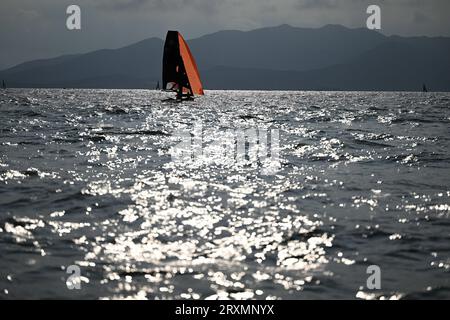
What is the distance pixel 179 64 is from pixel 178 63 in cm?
18

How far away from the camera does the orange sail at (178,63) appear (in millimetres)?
59969

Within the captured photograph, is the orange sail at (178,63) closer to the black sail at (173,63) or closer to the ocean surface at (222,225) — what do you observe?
the black sail at (173,63)

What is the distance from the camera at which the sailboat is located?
197 feet

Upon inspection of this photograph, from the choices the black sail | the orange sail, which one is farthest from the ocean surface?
the black sail

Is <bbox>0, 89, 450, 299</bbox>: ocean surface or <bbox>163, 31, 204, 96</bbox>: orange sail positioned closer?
<bbox>0, 89, 450, 299</bbox>: ocean surface

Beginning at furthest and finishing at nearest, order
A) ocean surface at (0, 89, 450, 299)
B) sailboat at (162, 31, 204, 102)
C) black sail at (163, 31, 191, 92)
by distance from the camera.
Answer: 1. black sail at (163, 31, 191, 92)
2. sailboat at (162, 31, 204, 102)
3. ocean surface at (0, 89, 450, 299)

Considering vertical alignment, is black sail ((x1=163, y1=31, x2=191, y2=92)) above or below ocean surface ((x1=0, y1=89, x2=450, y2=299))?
above

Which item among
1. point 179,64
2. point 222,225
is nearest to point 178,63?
point 179,64

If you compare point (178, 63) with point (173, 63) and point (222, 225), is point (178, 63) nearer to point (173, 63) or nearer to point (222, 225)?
point (173, 63)

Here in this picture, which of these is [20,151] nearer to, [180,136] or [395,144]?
[180,136]

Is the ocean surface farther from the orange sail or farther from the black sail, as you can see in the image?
the black sail

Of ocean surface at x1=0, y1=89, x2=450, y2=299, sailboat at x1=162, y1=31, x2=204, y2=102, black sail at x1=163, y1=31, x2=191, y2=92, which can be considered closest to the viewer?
ocean surface at x1=0, y1=89, x2=450, y2=299

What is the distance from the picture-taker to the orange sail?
2361 inches
